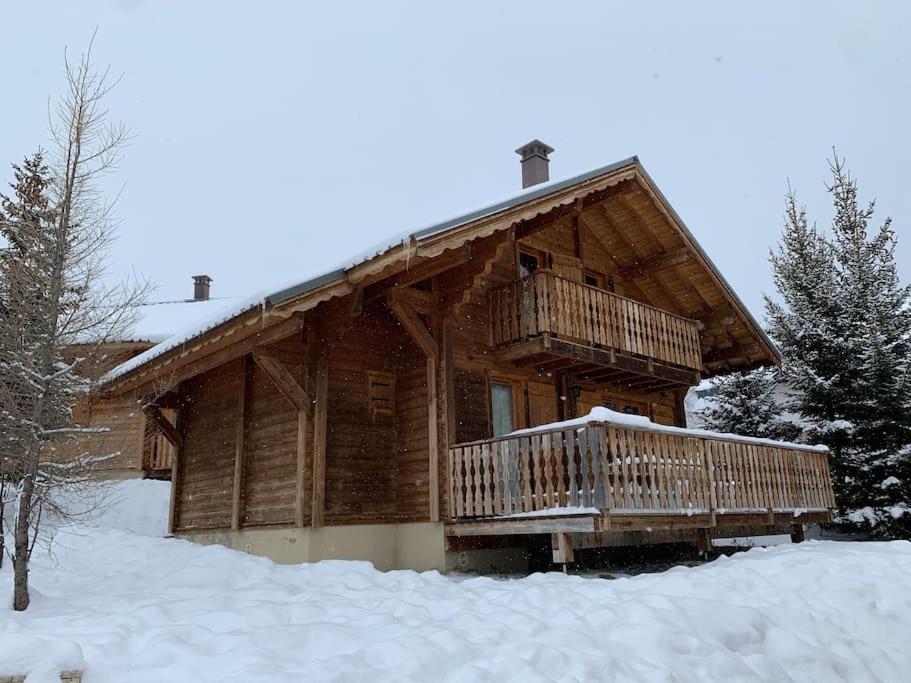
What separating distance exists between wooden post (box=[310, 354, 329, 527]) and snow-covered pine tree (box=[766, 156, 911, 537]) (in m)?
10.6

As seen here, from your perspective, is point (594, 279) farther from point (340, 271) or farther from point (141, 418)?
point (141, 418)

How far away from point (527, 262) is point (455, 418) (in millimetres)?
3870

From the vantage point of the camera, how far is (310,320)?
40.2ft

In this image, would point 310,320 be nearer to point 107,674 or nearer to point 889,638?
point 107,674

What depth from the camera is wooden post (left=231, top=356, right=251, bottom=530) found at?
12844 millimetres

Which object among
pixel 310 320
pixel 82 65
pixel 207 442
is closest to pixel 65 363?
pixel 82 65

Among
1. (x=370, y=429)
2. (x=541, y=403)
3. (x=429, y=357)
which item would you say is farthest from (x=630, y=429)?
(x=370, y=429)

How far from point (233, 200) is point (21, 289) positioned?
17194 cm

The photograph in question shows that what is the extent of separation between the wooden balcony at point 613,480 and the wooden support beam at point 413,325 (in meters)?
1.55

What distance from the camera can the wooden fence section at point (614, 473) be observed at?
9.81 meters

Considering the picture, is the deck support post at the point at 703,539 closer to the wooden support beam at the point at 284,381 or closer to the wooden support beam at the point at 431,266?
the wooden support beam at the point at 431,266

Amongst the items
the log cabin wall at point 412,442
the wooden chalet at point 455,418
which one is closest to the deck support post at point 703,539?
the wooden chalet at point 455,418

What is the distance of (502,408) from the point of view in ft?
43.7

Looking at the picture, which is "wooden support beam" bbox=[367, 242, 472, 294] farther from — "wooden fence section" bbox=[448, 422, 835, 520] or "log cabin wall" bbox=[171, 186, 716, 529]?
"wooden fence section" bbox=[448, 422, 835, 520]
